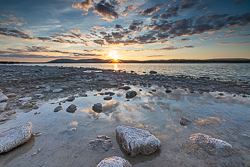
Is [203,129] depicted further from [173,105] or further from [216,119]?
[173,105]

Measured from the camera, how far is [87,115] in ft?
16.0

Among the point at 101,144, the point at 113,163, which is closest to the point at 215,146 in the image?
the point at 113,163

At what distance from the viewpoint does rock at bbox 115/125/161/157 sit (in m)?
2.73

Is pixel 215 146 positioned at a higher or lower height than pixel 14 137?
lower

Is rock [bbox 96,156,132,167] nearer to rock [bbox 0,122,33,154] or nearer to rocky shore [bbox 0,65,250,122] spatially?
rock [bbox 0,122,33,154]

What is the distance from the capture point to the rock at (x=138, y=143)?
2730 mm

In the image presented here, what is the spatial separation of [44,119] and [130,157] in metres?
3.92

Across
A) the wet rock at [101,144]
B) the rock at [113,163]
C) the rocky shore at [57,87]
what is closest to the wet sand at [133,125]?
the wet rock at [101,144]

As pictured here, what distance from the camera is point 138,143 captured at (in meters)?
2.74

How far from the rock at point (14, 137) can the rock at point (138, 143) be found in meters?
2.75

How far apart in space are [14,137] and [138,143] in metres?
3.34

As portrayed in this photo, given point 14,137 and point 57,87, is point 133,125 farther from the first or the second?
point 57,87

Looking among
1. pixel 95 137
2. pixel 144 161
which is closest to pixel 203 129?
pixel 144 161

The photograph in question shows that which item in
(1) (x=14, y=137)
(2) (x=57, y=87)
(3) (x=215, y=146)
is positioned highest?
(1) (x=14, y=137)
